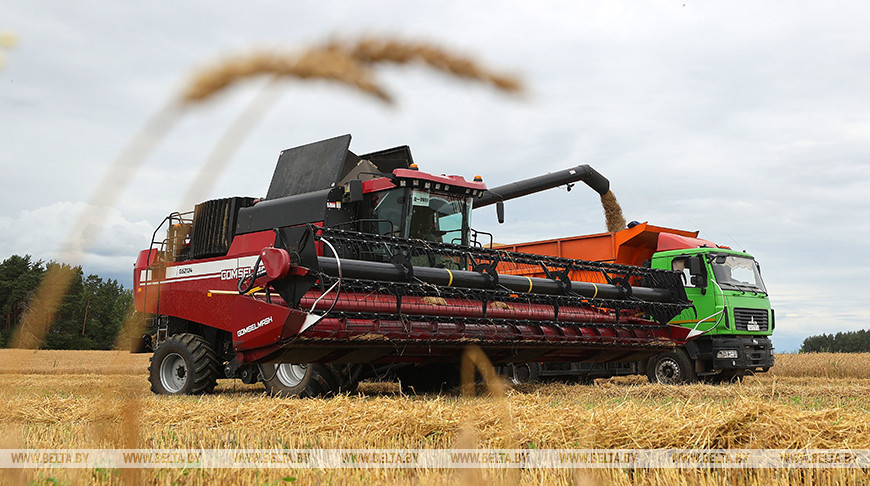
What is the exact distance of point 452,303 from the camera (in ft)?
25.0

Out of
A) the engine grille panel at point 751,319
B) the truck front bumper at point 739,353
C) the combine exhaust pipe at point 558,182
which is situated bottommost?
the truck front bumper at point 739,353

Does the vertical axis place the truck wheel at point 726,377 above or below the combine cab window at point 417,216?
below

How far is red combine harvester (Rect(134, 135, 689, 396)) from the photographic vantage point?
6.75 m

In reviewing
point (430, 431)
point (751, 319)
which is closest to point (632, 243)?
point (751, 319)

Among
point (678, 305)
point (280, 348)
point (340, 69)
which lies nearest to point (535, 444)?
point (340, 69)

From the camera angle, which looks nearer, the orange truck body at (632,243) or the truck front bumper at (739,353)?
the truck front bumper at (739,353)

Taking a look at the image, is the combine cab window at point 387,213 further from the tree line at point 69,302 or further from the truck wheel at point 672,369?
the truck wheel at point 672,369

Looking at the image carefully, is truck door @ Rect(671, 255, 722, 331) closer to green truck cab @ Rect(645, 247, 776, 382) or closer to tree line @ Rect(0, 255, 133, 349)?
green truck cab @ Rect(645, 247, 776, 382)

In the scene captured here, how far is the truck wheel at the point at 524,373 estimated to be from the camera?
11.4 m

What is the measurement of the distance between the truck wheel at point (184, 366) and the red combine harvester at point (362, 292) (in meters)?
0.02

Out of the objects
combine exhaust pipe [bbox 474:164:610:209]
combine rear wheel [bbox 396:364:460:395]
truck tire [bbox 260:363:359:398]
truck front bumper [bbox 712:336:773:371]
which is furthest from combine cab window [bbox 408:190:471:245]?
combine exhaust pipe [bbox 474:164:610:209]

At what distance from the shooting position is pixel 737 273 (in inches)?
444

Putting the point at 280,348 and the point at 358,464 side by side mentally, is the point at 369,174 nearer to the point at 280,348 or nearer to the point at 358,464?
the point at 280,348

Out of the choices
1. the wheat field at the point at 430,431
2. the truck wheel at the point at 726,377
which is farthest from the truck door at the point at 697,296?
the wheat field at the point at 430,431
